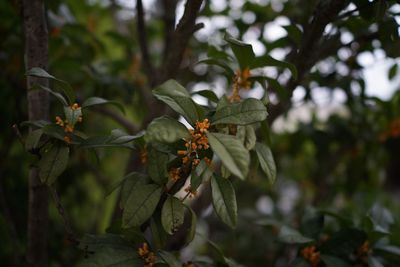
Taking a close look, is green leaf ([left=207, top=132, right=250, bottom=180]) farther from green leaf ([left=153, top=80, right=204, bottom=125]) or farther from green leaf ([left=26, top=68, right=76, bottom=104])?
green leaf ([left=26, top=68, right=76, bottom=104])

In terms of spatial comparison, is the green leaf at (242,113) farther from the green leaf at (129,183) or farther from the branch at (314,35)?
the branch at (314,35)

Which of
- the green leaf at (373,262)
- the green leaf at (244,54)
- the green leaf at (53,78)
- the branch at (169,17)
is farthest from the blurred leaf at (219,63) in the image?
the green leaf at (373,262)

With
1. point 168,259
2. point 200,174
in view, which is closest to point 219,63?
point 200,174

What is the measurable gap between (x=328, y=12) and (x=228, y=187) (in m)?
0.46

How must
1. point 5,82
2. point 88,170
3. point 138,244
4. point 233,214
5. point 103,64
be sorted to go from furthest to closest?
point 88,170 < point 103,64 < point 5,82 < point 138,244 < point 233,214

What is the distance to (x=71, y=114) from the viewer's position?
0.79m

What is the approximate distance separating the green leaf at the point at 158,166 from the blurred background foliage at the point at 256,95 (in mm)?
352

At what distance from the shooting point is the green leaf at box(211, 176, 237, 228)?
2.34 ft

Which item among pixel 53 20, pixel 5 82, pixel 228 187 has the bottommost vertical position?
pixel 228 187

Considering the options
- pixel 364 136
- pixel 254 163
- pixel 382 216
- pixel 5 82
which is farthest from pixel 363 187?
pixel 5 82

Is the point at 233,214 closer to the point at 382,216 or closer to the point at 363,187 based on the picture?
the point at 382,216

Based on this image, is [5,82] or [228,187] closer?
[228,187]

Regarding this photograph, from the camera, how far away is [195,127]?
73cm

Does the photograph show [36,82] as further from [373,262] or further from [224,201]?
[373,262]
